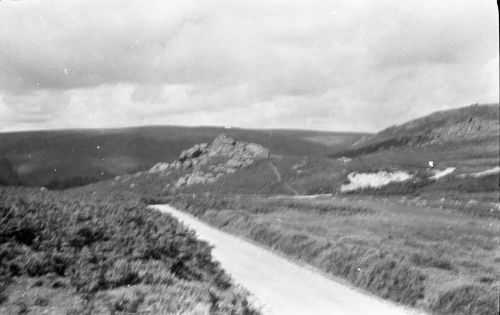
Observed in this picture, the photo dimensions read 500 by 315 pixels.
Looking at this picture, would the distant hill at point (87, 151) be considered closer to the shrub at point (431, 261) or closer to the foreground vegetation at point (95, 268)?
the foreground vegetation at point (95, 268)

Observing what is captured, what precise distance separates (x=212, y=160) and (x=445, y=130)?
60826 mm

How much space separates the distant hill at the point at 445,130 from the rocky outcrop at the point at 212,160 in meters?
41.2

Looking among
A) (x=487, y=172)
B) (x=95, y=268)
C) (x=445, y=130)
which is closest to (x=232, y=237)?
(x=95, y=268)

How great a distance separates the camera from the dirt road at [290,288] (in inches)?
509

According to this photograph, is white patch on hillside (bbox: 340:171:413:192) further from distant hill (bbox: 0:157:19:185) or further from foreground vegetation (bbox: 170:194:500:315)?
distant hill (bbox: 0:157:19:185)

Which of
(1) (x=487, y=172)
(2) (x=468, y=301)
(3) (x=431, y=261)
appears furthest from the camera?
(1) (x=487, y=172)


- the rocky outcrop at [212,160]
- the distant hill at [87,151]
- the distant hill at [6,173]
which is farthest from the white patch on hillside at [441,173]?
the distant hill at [6,173]

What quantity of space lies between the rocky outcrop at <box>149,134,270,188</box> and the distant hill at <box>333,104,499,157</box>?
4120cm

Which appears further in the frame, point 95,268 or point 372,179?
point 372,179

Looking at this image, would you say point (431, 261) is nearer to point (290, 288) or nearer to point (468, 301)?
point (468, 301)

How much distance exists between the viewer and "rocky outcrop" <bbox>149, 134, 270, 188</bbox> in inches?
2542

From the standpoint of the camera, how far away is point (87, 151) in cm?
4175

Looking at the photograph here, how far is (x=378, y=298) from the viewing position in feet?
49.4

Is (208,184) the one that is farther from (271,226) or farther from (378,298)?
(378,298)
